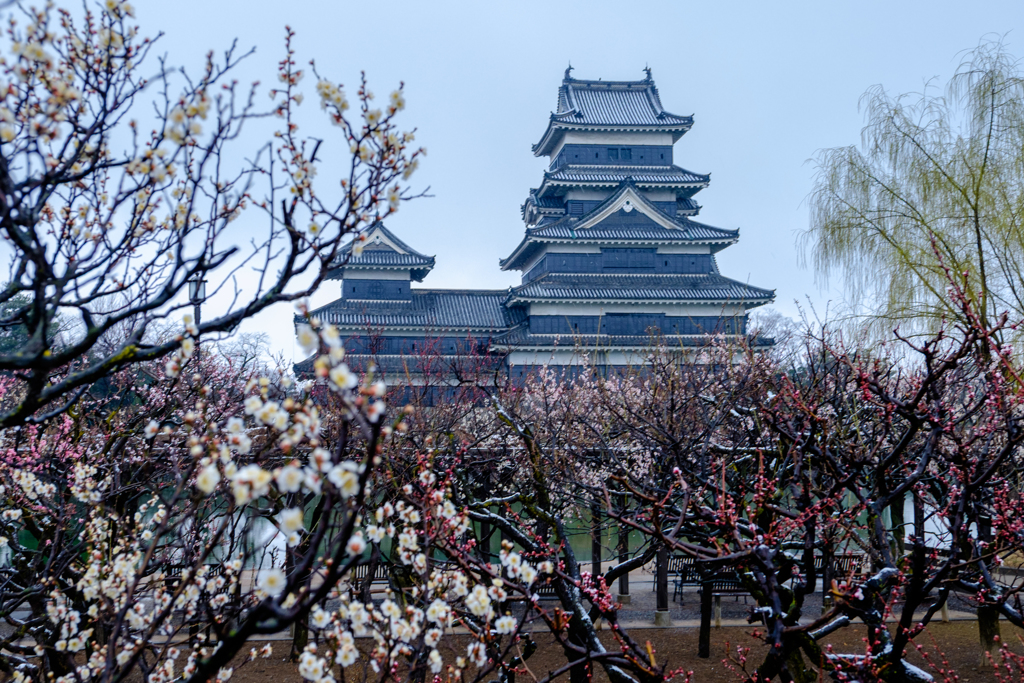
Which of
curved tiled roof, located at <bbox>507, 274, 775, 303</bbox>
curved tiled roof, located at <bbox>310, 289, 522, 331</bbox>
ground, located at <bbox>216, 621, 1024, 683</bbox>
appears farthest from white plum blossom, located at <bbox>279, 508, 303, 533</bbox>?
curved tiled roof, located at <bbox>507, 274, 775, 303</bbox>

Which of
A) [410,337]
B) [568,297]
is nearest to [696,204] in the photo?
[568,297]

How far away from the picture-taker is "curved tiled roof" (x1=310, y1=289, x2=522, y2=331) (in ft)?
94.9

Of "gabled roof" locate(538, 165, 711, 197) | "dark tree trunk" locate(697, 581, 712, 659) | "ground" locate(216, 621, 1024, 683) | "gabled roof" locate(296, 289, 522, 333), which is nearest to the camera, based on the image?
"ground" locate(216, 621, 1024, 683)

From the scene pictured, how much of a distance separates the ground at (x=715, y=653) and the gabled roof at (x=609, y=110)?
984 inches

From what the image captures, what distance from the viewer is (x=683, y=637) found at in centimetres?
1102

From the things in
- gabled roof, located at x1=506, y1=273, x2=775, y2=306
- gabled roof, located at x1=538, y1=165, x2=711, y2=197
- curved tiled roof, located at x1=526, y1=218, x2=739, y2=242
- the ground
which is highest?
gabled roof, located at x1=538, y1=165, x2=711, y2=197

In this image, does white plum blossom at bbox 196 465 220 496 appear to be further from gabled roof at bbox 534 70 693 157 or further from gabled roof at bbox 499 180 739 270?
gabled roof at bbox 534 70 693 157

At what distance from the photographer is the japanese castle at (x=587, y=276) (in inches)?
1150

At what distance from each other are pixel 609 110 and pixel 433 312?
489 inches

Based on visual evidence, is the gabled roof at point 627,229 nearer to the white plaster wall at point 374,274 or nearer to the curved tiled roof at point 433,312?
the curved tiled roof at point 433,312

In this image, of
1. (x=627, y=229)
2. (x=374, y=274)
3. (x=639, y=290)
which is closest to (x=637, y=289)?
(x=639, y=290)

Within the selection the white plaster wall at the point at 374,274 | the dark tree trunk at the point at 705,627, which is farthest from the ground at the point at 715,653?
the white plaster wall at the point at 374,274

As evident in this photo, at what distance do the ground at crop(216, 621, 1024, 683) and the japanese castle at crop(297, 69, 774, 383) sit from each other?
17316 millimetres

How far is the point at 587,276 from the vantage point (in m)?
30.5
